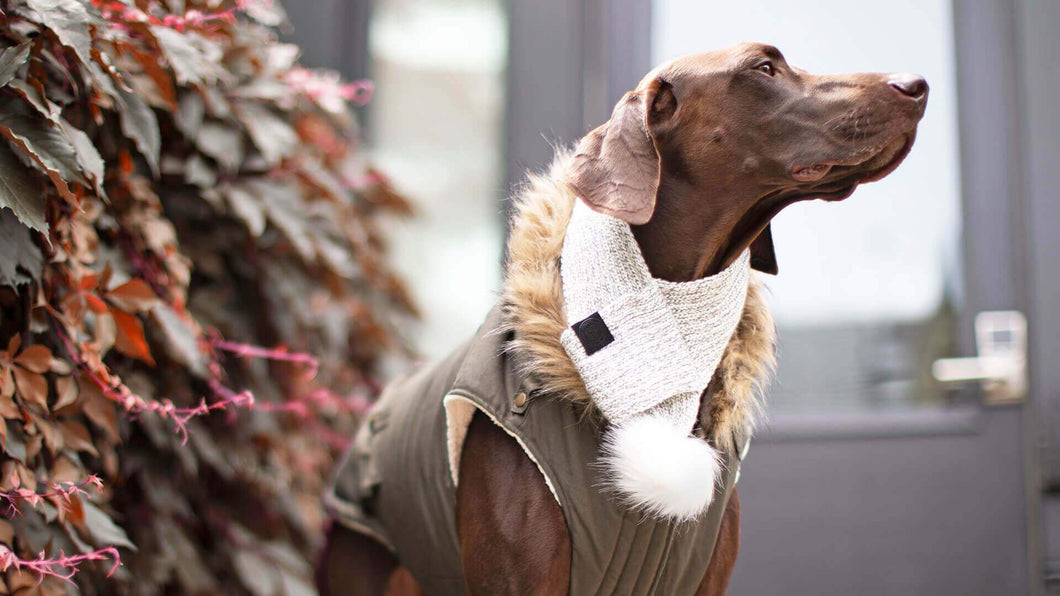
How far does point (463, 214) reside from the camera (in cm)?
276

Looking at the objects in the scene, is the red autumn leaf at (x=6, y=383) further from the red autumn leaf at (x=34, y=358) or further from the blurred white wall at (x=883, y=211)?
the blurred white wall at (x=883, y=211)

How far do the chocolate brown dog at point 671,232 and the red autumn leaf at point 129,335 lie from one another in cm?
47

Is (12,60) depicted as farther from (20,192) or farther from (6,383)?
(6,383)

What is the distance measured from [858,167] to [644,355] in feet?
1.23

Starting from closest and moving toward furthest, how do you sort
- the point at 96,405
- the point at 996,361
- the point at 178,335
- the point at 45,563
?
the point at 45,563
the point at 96,405
the point at 178,335
the point at 996,361

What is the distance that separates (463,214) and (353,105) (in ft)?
1.62

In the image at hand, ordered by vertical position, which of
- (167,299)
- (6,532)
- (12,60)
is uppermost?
(12,60)

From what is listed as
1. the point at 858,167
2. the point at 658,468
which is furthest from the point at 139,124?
the point at 858,167

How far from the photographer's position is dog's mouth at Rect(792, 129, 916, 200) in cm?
108

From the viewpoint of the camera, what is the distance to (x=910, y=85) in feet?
3.55

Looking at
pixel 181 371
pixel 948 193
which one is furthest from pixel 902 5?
pixel 181 371

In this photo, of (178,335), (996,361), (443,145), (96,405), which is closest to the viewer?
(96,405)

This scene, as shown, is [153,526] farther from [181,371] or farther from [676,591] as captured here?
[676,591]

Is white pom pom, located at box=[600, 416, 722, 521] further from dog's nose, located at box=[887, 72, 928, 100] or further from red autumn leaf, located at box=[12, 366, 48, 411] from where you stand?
red autumn leaf, located at box=[12, 366, 48, 411]
